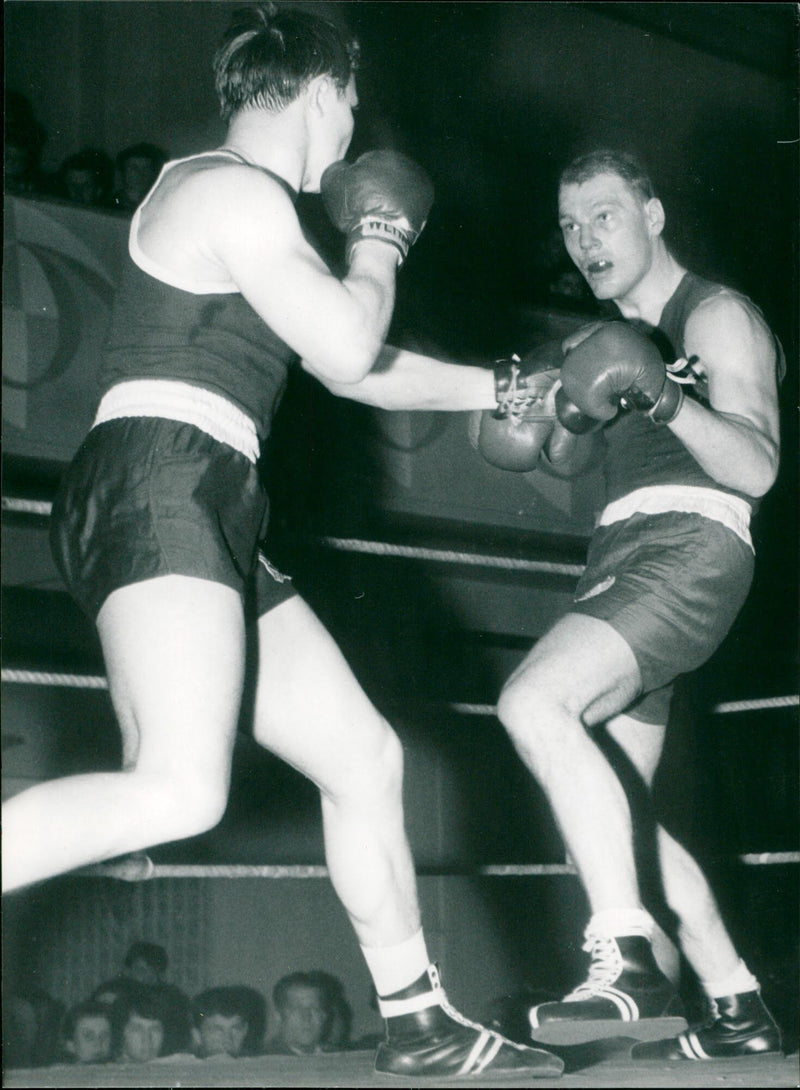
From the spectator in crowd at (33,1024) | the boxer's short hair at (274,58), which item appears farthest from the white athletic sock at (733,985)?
the spectator in crowd at (33,1024)

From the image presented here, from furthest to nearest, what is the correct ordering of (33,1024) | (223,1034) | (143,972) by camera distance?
(143,972), (223,1034), (33,1024)

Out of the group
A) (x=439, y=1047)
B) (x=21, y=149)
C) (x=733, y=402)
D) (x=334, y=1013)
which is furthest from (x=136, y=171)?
(x=439, y=1047)

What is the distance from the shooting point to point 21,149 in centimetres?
457

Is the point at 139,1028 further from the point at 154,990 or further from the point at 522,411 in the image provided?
the point at 522,411

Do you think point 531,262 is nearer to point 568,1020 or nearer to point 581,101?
point 581,101

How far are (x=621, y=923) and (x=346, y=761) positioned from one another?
0.42 metres

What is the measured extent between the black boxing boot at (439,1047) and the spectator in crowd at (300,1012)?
3259mm

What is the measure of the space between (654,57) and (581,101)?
453mm

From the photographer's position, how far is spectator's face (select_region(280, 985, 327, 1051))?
4.65m

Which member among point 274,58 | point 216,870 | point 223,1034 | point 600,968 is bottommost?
point 223,1034

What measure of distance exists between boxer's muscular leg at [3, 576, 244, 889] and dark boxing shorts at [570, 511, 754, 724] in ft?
2.10

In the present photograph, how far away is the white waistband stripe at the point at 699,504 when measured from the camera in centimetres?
189

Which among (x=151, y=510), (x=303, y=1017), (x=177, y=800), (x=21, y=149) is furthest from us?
(x=303, y=1017)

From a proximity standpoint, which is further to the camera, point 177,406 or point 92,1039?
point 92,1039
